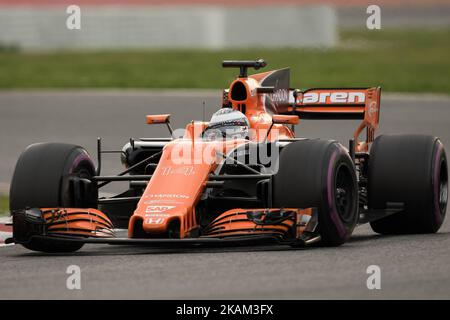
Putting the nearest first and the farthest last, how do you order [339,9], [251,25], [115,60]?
[115,60] < [251,25] < [339,9]

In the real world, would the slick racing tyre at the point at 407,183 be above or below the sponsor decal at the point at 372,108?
below

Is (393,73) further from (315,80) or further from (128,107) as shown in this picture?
(128,107)

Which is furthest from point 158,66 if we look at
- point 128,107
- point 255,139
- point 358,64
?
point 255,139

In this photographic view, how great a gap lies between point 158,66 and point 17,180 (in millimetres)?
21199

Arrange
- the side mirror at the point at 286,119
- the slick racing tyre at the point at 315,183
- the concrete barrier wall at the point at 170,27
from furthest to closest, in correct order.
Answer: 1. the concrete barrier wall at the point at 170,27
2. the side mirror at the point at 286,119
3. the slick racing tyre at the point at 315,183

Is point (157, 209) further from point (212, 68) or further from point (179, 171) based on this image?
point (212, 68)

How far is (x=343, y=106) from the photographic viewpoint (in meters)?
11.9

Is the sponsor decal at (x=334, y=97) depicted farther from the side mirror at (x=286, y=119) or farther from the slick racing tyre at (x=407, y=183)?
the side mirror at (x=286, y=119)

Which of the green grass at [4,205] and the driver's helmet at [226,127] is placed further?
the green grass at [4,205]

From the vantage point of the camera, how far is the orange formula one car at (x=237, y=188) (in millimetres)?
9086

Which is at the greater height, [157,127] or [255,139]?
[255,139]

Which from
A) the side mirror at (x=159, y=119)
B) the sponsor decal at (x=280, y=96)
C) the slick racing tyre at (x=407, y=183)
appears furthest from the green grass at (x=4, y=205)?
the slick racing tyre at (x=407, y=183)

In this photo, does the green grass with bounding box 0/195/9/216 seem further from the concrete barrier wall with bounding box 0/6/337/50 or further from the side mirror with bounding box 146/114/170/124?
the concrete barrier wall with bounding box 0/6/337/50
